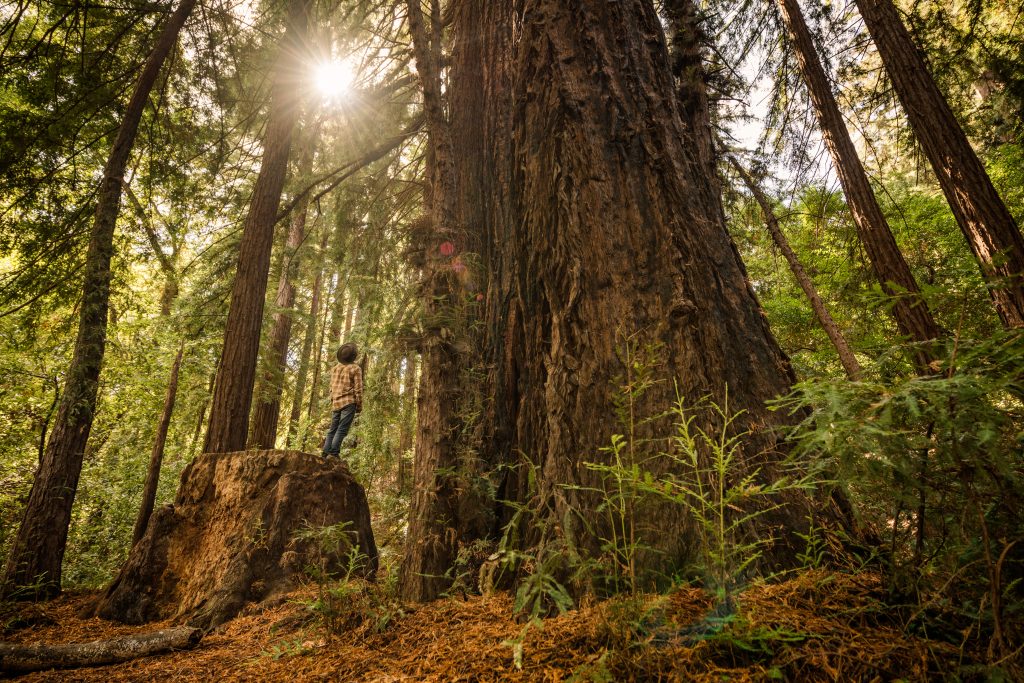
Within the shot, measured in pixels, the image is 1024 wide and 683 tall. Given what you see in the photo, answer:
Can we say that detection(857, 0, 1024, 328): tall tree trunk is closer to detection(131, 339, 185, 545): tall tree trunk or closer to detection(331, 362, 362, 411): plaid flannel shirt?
detection(331, 362, 362, 411): plaid flannel shirt

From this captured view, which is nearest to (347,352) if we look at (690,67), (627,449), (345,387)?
(345,387)

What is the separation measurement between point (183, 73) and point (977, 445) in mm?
9980

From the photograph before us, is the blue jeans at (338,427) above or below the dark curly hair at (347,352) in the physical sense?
below

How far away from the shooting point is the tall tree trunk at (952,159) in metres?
4.07

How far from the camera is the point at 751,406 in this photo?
6.31 ft

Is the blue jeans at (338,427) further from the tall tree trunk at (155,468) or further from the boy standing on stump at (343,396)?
the tall tree trunk at (155,468)

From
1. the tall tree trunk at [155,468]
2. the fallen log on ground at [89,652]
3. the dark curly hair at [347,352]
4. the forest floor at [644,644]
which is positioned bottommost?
the fallen log on ground at [89,652]

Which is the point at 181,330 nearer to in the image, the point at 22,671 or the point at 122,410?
the point at 22,671

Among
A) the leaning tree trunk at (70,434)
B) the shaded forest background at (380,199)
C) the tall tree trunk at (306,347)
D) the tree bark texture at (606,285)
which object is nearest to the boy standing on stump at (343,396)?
the shaded forest background at (380,199)

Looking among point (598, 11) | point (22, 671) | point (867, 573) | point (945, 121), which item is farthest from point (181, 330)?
point (945, 121)

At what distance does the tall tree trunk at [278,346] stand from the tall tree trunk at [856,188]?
8.14 m

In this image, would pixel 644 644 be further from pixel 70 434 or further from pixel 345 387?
pixel 70 434

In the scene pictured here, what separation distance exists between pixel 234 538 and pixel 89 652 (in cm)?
126

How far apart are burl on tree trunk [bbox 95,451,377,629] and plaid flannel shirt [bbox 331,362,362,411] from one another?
7.53 feet
